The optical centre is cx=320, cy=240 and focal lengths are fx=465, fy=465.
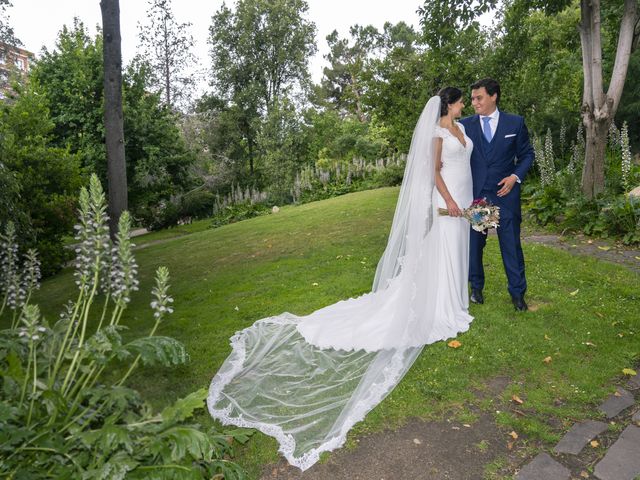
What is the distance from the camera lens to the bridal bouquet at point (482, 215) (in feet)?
16.8

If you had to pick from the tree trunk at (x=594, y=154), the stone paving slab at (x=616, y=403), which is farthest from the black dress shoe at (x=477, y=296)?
the tree trunk at (x=594, y=154)

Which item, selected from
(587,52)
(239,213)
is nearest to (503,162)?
(587,52)

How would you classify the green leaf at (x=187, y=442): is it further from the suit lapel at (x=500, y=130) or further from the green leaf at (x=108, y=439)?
the suit lapel at (x=500, y=130)

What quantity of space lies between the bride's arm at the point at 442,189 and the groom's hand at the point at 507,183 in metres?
0.50

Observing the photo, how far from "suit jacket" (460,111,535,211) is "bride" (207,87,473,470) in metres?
0.13

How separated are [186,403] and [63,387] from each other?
29.2 inches

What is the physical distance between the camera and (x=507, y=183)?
5.14m

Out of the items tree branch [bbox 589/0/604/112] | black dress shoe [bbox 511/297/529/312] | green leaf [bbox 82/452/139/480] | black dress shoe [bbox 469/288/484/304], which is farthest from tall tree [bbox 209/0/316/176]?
green leaf [bbox 82/452/139/480]

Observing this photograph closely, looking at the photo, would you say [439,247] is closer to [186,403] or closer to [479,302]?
[479,302]

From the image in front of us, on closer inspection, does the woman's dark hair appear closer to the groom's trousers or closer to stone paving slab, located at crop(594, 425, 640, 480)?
the groom's trousers

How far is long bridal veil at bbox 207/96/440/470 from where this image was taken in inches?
142

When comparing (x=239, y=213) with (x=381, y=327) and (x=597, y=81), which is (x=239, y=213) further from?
(x=381, y=327)

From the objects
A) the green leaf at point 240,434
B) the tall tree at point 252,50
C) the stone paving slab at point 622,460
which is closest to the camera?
the stone paving slab at point 622,460

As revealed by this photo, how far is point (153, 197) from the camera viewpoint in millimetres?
21812
